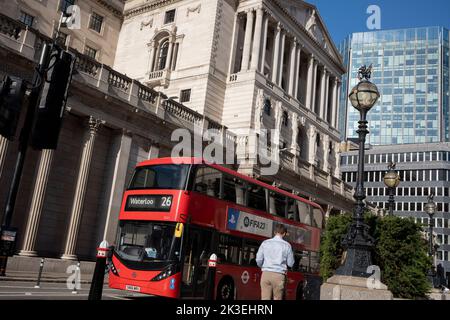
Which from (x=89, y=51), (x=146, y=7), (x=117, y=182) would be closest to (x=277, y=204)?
(x=117, y=182)

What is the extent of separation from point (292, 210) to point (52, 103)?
13.3 m

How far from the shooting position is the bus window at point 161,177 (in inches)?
523

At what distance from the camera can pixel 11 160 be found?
18.9 metres

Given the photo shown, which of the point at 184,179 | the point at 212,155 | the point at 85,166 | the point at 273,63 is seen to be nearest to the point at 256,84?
the point at 273,63

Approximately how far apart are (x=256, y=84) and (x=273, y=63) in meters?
5.68

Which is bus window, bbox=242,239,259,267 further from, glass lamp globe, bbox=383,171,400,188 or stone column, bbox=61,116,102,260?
stone column, bbox=61,116,102,260

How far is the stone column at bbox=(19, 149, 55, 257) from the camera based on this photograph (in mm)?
17547

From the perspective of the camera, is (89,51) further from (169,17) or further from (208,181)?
(208,181)

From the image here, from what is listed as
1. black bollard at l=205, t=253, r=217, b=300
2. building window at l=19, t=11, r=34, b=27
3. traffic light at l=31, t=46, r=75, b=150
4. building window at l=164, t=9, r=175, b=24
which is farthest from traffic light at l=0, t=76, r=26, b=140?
building window at l=164, t=9, r=175, b=24

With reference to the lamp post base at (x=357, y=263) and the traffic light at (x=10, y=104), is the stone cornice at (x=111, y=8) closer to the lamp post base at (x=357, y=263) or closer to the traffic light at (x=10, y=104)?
the lamp post base at (x=357, y=263)

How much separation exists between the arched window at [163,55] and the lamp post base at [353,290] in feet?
104

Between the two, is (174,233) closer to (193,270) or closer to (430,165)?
(193,270)

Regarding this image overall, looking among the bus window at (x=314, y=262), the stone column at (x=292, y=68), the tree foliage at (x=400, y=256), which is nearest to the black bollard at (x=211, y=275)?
the bus window at (x=314, y=262)

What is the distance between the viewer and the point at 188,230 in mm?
12742
